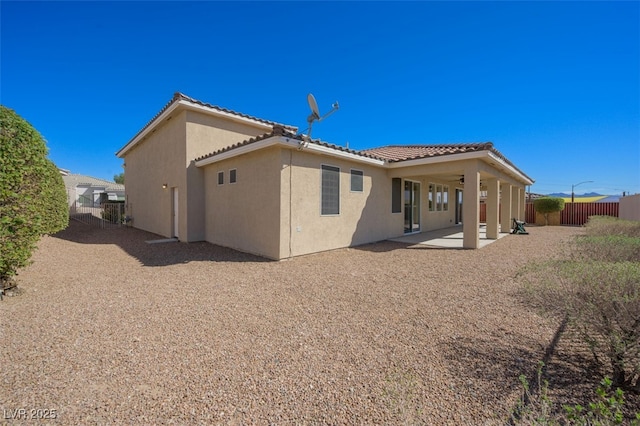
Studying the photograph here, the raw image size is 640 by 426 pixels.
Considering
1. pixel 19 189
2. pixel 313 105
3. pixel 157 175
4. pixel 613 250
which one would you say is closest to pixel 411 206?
pixel 313 105

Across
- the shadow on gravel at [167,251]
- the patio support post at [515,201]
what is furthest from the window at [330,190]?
the patio support post at [515,201]

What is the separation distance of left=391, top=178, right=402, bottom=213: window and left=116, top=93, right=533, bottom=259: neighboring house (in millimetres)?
48

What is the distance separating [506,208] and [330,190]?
12.2 m

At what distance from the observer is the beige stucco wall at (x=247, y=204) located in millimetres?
8781

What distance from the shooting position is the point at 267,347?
3.55 m

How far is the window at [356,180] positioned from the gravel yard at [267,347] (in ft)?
15.5

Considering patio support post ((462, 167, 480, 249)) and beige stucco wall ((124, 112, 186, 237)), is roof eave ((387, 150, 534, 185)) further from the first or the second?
beige stucco wall ((124, 112, 186, 237))

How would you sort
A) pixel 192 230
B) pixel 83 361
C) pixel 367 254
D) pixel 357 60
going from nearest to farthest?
pixel 83 361, pixel 367 254, pixel 192 230, pixel 357 60

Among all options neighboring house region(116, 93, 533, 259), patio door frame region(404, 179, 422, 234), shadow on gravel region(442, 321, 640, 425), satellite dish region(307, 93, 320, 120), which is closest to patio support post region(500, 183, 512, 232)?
neighboring house region(116, 93, 533, 259)

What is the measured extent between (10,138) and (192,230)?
7.44m

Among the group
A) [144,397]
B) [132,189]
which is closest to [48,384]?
[144,397]

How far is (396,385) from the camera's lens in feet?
9.18

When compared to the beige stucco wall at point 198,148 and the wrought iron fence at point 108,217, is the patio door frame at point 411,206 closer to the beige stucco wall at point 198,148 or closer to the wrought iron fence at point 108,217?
the beige stucco wall at point 198,148

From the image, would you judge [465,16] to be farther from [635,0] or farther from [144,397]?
[144,397]
